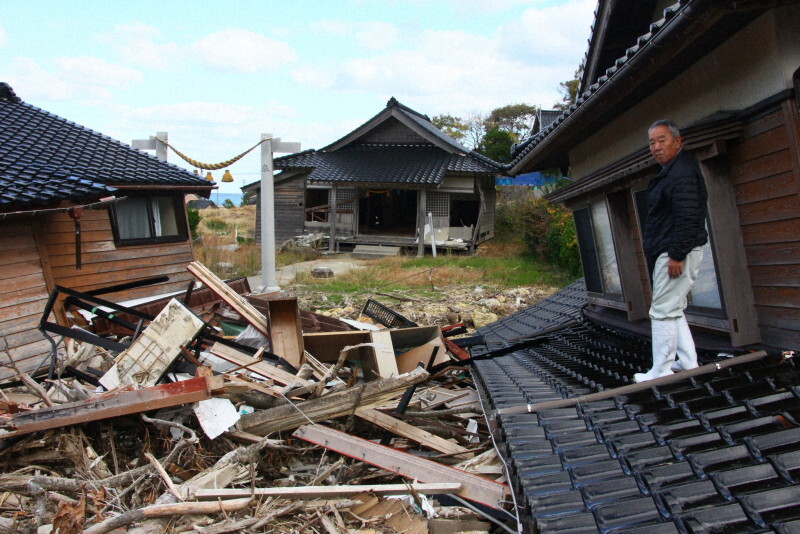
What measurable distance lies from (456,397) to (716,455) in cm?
286

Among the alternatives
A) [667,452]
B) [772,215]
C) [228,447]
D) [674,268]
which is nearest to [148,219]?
[228,447]

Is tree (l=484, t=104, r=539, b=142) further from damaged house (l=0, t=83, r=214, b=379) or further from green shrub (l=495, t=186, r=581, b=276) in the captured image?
damaged house (l=0, t=83, r=214, b=379)

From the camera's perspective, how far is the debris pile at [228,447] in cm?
332

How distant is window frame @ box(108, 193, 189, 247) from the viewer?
11445 mm

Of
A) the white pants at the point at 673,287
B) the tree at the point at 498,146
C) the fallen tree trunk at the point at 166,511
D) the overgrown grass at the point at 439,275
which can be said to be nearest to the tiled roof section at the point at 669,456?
the white pants at the point at 673,287

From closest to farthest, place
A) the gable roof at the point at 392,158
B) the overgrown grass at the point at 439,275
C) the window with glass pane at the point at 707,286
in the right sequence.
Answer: the window with glass pane at the point at 707,286, the overgrown grass at the point at 439,275, the gable roof at the point at 392,158

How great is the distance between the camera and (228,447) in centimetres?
409

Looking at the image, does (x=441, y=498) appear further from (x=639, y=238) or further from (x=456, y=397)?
(x=639, y=238)

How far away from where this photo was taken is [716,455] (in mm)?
2564

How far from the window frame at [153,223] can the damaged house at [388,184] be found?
31.2 feet

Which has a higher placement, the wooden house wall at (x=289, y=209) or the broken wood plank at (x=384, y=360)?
the wooden house wall at (x=289, y=209)

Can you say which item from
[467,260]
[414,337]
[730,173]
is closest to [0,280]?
[414,337]

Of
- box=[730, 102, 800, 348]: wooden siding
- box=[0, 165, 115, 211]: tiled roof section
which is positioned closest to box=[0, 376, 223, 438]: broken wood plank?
box=[730, 102, 800, 348]: wooden siding

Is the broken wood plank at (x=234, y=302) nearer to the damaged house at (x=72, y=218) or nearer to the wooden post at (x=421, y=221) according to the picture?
the damaged house at (x=72, y=218)
